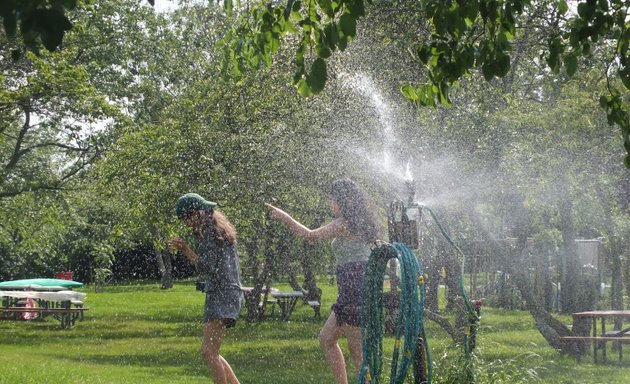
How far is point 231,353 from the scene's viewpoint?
590 inches

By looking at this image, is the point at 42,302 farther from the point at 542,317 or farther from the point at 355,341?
the point at 355,341

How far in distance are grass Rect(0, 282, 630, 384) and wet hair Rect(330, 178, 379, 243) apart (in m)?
Answer: 0.94

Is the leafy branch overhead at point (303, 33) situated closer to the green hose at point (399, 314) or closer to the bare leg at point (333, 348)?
the green hose at point (399, 314)

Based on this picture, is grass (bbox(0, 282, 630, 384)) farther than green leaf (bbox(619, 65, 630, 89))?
Yes

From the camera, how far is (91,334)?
64.6 feet

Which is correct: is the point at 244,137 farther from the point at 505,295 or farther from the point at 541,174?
the point at 505,295

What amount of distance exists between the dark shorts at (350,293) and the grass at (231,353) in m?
0.51

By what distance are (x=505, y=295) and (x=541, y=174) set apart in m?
14.5

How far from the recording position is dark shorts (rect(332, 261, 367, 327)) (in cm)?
748

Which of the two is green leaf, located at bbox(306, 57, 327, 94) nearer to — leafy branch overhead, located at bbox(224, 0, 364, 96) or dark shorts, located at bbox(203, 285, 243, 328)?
leafy branch overhead, located at bbox(224, 0, 364, 96)

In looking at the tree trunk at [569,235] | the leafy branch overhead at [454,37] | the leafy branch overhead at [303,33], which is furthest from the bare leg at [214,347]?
the tree trunk at [569,235]

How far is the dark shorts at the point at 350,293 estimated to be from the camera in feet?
24.5

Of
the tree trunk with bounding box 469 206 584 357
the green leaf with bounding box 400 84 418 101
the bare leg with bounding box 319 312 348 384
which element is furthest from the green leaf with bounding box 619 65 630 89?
the tree trunk with bounding box 469 206 584 357

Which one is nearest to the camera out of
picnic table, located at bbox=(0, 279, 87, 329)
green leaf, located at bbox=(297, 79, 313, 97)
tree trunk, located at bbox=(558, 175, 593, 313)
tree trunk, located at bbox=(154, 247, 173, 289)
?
green leaf, located at bbox=(297, 79, 313, 97)
